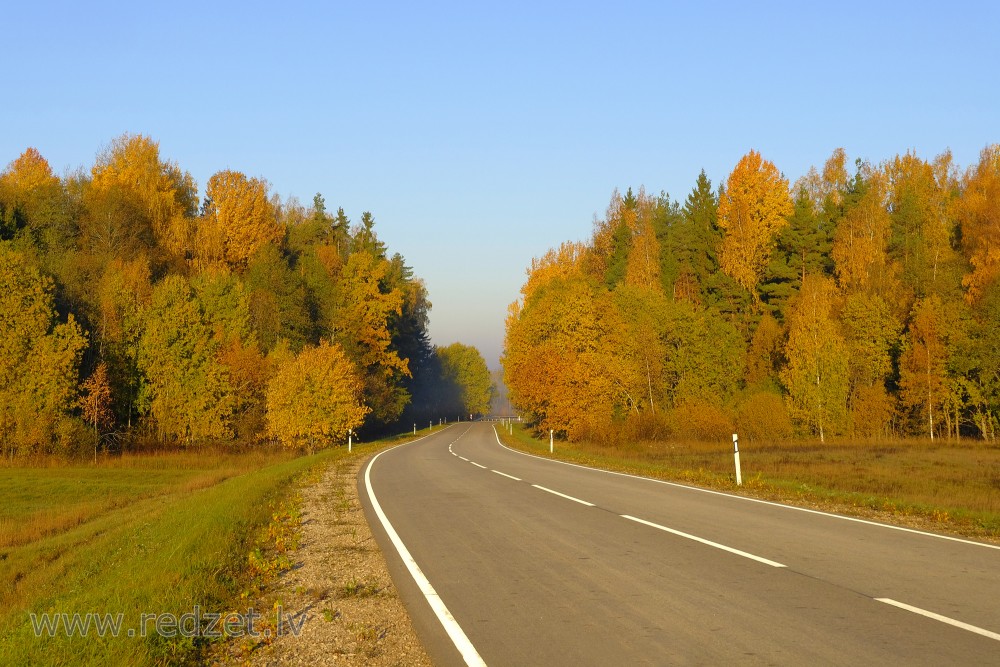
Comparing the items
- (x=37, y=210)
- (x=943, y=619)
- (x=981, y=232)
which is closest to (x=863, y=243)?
(x=981, y=232)

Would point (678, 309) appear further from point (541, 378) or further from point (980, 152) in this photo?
point (980, 152)

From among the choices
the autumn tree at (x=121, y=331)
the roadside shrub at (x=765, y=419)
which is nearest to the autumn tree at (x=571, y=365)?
the roadside shrub at (x=765, y=419)

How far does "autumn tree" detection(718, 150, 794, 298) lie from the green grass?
4737 cm

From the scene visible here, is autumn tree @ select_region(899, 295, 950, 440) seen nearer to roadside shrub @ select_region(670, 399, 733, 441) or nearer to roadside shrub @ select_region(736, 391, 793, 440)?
roadside shrub @ select_region(736, 391, 793, 440)

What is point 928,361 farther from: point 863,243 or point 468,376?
point 468,376

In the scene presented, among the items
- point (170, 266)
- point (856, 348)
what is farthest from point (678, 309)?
point (170, 266)

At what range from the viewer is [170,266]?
6178 cm

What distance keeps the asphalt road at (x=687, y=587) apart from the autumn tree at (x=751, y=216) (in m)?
56.1

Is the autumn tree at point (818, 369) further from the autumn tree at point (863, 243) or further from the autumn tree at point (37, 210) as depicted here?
the autumn tree at point (37, 210)

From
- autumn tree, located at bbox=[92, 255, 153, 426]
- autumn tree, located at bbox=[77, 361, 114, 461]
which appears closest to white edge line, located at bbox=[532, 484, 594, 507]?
autumn tree, located at bbox=[77, 361, 114, 461]

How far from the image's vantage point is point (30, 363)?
45219 millimetres

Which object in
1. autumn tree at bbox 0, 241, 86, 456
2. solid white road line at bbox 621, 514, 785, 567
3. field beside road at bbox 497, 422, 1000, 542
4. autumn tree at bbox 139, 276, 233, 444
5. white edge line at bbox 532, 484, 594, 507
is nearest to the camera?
solid white road line at bbox 621, 514, 785, 567

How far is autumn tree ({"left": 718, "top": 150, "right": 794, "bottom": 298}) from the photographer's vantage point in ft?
218

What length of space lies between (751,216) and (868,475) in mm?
45105
